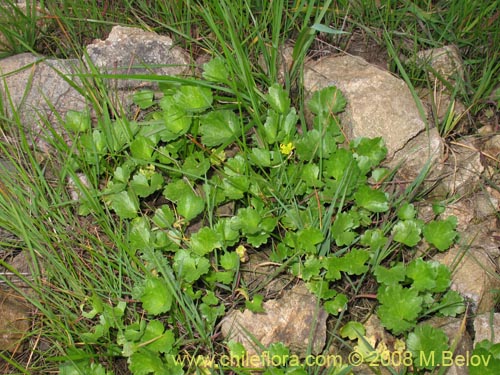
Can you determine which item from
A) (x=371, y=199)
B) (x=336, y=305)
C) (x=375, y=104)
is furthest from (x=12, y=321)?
(x=375, y=104)

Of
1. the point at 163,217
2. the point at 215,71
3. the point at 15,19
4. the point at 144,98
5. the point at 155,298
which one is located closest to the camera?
the point at 155,298

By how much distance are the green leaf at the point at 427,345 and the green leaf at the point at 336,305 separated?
23 cm

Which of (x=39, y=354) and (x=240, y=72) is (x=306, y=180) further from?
(x=39, y=354)

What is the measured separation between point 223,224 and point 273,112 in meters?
0.47

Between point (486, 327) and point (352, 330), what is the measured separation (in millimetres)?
443

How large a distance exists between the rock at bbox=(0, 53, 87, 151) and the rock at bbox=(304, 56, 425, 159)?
3.24 ft

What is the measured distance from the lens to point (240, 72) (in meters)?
2.16

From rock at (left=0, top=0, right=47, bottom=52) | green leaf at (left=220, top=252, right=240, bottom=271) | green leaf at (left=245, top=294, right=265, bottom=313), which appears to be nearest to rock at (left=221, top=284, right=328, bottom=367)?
green leaf at (left=245, top=294, right=265, bottom=313)

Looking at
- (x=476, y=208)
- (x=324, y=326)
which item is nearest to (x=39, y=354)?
(x=324, y=326)

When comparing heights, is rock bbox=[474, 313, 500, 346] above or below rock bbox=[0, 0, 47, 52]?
below

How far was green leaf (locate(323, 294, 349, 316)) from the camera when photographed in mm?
1866

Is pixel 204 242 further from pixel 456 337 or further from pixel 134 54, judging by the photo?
pixel 134 54

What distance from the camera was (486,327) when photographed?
1.86m

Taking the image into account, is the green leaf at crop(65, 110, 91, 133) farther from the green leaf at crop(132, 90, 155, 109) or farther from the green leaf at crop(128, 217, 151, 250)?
the green leaf at crop(128, 217, 151, 250)
